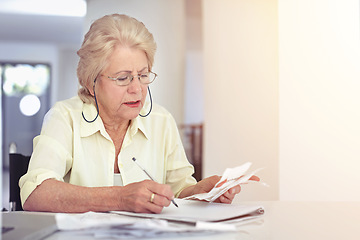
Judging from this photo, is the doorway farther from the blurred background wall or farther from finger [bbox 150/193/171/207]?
finger [bbox 150/193/171/207]

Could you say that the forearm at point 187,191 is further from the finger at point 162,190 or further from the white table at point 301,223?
the finger at point 162,190

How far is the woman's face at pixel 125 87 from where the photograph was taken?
137 cm

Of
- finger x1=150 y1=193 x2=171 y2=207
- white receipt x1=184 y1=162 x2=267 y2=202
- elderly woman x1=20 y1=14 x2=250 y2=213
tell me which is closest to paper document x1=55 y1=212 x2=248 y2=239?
finger x1=150 y1=193 x2=171 y2=207

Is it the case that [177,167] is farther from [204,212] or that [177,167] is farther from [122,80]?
[204,212]

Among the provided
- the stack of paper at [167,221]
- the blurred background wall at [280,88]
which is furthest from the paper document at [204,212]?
the blurred background wall at [280,88]

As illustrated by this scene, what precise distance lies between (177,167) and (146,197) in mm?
490

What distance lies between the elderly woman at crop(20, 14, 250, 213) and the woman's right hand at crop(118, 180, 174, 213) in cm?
23

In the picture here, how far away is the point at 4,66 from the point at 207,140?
748cm

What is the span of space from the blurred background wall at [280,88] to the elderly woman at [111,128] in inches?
39.4

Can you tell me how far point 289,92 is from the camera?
2.37 m

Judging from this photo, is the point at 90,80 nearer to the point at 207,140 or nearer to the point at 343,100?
the point at 343,100

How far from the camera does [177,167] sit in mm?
1504

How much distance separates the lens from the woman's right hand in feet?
3.31

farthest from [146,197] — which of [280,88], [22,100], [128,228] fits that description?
[22,100]
